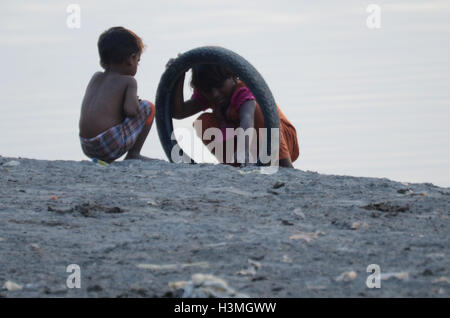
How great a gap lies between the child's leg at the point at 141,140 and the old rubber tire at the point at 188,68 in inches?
15.2

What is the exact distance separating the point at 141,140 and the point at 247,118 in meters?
0.86

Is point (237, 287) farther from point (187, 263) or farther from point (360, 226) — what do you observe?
point (360, 226)

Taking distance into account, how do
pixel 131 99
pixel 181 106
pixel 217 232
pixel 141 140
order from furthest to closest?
pixel 181 106 < pixel 141 140 < pixel 131 99 < pixel 217 232

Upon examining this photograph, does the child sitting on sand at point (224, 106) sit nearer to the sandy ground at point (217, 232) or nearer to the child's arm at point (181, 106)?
the child's arm at point (181, 106)

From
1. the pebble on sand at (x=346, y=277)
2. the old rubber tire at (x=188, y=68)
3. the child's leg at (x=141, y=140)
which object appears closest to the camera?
the pebble on sand at (x=346, y=277)

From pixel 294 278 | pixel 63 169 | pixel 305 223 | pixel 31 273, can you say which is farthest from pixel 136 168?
pixel 294 278

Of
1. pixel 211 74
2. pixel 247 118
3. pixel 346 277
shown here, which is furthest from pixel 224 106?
pixel 346 277

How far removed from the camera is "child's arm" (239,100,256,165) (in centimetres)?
536

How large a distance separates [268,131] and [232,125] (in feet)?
1.90

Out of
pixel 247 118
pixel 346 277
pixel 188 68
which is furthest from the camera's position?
pixel 188 68

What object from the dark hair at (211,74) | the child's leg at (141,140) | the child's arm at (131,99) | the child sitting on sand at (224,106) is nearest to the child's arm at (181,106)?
the child sitting on sand at (224,106)

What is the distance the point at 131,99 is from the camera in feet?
17.6

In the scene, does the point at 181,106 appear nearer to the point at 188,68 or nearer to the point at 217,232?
the point at 188,68

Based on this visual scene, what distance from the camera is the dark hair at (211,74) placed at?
18.9 feet
